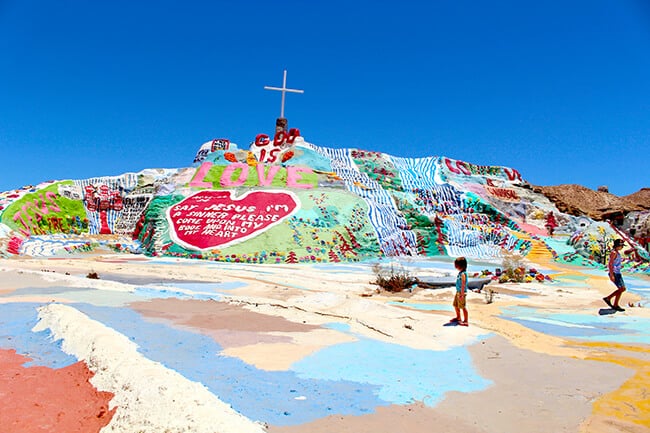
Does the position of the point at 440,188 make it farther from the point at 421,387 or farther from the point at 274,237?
the point at 421,387

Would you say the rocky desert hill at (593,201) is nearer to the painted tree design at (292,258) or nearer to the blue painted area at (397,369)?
the painted tree design at (292,258)

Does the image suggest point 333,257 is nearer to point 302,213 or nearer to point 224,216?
point 302,213

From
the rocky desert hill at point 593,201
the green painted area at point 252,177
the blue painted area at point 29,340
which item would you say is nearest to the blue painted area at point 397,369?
the blue painted area at point 29,340

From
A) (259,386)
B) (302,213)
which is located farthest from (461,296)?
(302,213)

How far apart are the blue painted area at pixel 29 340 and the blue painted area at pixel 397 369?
1802 mm

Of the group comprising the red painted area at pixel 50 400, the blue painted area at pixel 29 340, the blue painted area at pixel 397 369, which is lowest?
the red painted area at pixel 50 400

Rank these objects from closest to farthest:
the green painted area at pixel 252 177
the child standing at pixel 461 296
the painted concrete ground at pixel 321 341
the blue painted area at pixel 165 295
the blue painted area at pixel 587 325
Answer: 1. the painted concrete ground at pixel 321 341
2. the blue painted area at pixel 587 325
3. the child standing at pixel 461 296
4. the blue painted area at pixel 165 295
5. the green painted area at pixel 252 177

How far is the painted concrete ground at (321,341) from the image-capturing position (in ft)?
10.3

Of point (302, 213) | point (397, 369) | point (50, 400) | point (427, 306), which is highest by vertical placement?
point (302, 213)

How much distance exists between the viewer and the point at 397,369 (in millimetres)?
3867

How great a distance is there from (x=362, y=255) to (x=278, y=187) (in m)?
4.72

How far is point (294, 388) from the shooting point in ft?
10.8

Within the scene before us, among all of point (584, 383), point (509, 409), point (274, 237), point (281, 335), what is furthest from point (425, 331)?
point (274, 237)

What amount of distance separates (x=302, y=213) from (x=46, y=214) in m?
13.4
